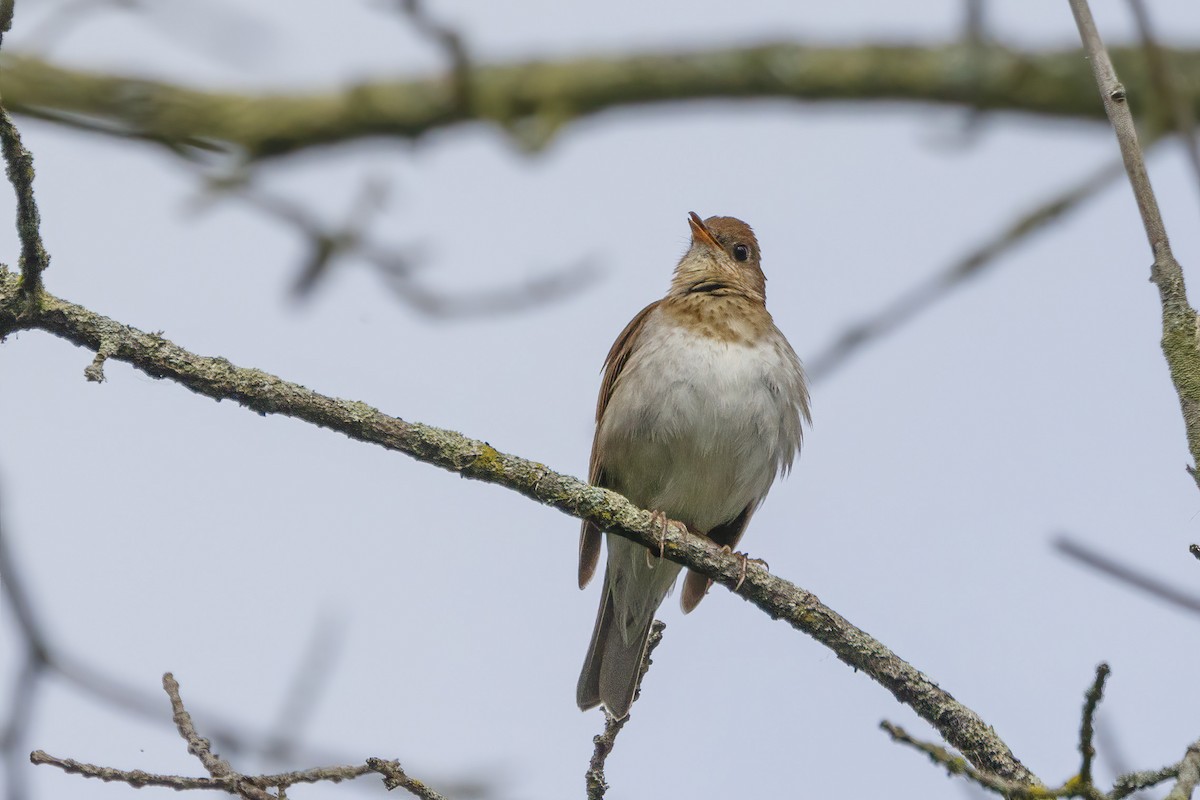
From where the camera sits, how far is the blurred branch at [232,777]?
133 inches

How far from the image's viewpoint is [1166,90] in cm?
364

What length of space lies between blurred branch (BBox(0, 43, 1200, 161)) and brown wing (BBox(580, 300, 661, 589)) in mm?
1561

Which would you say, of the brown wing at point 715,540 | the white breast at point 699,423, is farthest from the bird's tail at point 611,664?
the white breast at point 699,423

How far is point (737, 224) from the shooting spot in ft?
28.3

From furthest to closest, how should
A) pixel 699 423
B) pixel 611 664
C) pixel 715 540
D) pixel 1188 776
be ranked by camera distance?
pixel 715 540 → pixel 611 664 → pixel 699 423 → pixel 1188 776

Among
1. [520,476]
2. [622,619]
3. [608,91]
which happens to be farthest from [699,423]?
[608,91]

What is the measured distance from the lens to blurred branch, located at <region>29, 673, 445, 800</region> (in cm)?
338

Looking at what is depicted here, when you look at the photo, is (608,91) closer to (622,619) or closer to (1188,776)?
(622,619)

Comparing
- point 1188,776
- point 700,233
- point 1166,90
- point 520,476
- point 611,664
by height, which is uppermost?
point 700,233

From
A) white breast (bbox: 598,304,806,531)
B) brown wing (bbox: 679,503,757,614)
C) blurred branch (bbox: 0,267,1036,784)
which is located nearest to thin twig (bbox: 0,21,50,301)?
blurred branch (bbox: 0,267,1036,784)

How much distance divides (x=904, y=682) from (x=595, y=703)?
10.9ft

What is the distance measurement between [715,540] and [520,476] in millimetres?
3679

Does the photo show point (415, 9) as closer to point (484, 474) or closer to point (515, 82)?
point (484, 474)

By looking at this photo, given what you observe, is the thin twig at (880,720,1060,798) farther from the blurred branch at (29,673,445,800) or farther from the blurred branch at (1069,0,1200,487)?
the blurred branch at (29,673,445,800)
